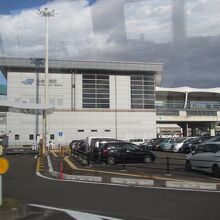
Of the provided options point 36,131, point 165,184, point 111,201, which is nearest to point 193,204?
point 111,201

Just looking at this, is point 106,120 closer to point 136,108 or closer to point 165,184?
point 136,108

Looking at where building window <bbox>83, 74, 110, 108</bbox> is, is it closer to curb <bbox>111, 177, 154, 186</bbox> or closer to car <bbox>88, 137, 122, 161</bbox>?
car <bbox>88, 137, 122, 161</bbox>

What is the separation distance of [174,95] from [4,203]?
12081 centimetres

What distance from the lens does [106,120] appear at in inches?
3302

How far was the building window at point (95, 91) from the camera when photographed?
8331cm

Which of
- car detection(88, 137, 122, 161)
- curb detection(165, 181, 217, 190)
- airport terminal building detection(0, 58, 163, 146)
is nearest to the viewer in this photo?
curb detection(165, 181, 217, 190)

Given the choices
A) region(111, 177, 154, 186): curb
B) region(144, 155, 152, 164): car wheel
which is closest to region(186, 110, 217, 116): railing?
region(144, 155, 152, 164): car wheel

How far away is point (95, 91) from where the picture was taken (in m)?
83.2

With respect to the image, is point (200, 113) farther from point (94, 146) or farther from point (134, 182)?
point (134, 182)

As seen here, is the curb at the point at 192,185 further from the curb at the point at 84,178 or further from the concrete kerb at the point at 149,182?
the curb at the point at 84,178

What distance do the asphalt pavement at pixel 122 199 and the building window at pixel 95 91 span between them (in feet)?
216

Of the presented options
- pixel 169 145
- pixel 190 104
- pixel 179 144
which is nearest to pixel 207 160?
pixel 179 144

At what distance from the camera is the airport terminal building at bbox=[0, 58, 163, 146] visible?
8144cm

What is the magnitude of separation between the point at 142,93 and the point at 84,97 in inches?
427
